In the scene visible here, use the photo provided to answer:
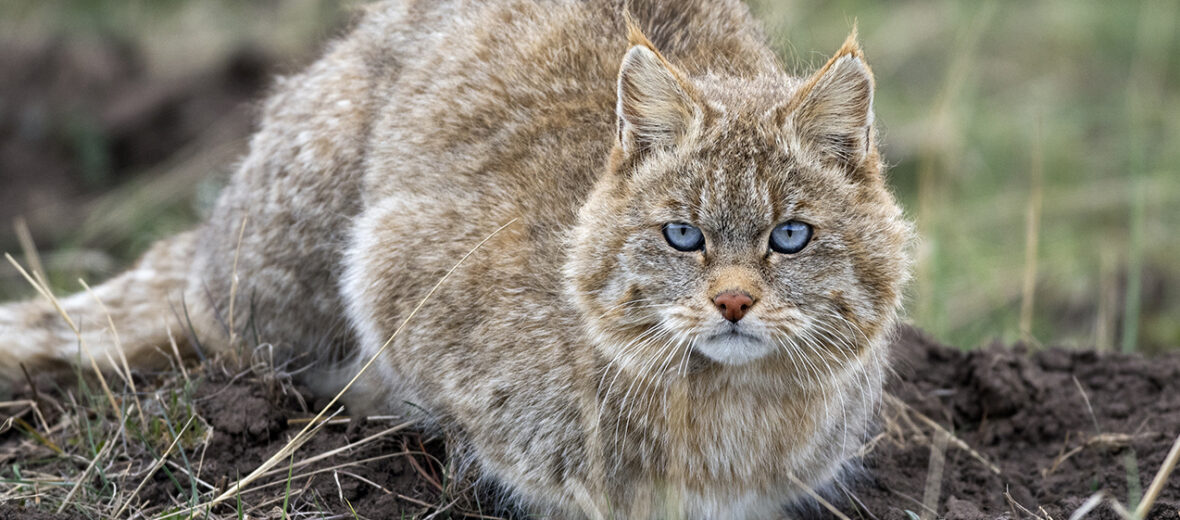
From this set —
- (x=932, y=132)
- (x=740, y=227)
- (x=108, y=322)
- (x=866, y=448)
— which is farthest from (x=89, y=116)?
(x=740, y=227)

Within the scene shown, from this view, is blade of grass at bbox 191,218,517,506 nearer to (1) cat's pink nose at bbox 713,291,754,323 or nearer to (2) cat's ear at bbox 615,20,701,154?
(2) cat's ear at bbox 615,20,701,154

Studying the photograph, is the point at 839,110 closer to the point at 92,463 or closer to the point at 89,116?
the point at 92,463

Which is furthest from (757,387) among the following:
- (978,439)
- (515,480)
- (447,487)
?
(978,439)

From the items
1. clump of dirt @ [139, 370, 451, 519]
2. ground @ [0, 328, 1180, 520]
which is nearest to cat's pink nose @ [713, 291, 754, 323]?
ground @ [0, 328, 1180, 520]

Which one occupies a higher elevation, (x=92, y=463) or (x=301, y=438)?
(x=301, y=438)

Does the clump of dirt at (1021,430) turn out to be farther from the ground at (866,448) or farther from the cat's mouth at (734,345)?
the cat's mouth at (734,345)

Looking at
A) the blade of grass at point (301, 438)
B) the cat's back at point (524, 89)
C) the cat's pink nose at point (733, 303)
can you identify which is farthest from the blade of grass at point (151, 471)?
the cat's pink nose at point (733, 303)
